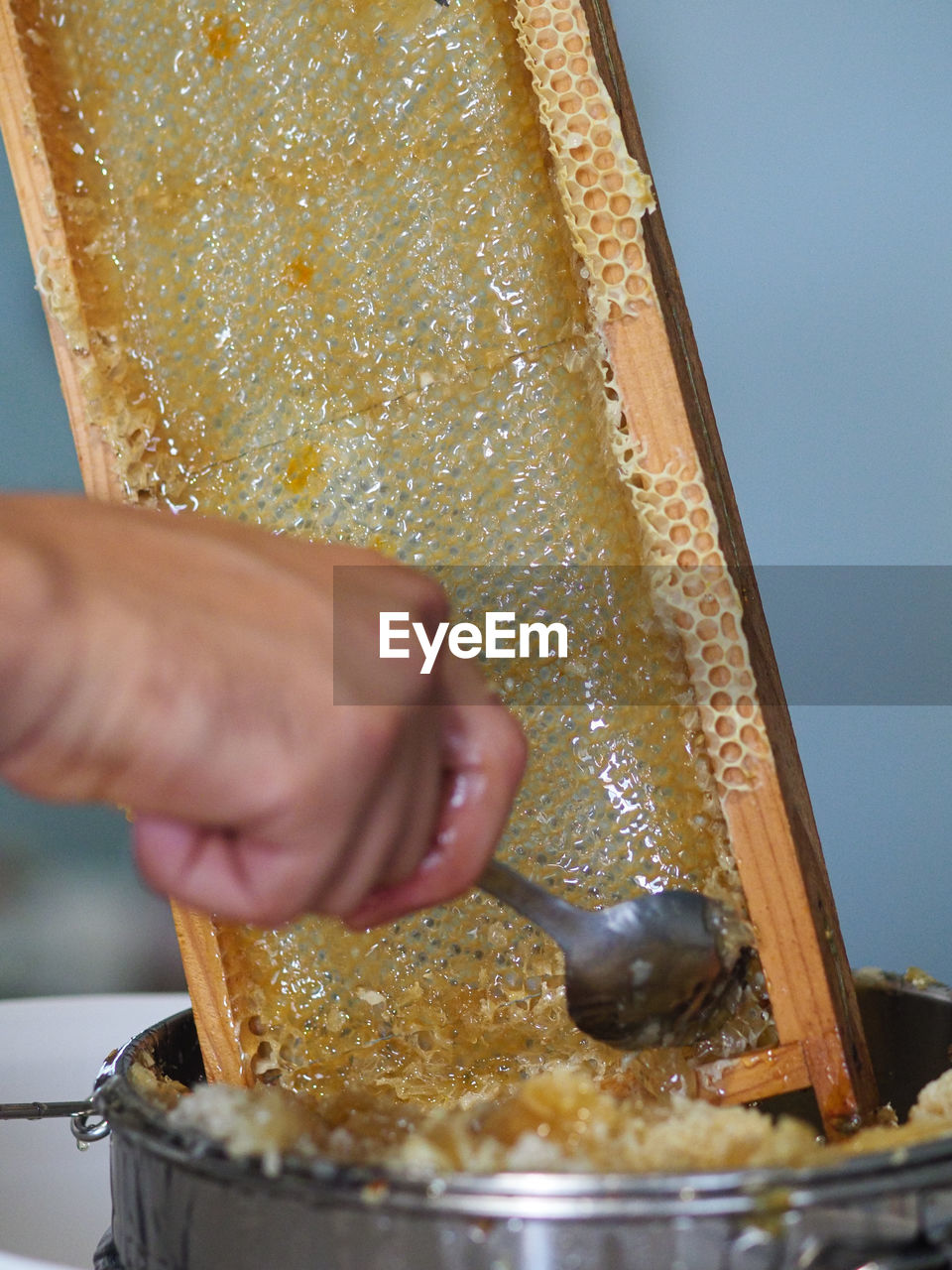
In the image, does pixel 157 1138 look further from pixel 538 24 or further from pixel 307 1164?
pixel 538 24

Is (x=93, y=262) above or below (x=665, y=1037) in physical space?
above

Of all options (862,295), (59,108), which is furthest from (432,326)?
(862,295)

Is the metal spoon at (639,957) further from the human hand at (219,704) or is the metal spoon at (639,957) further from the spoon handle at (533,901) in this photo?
the human hand at (219,704)

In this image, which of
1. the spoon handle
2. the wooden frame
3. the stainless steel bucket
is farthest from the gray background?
the stainless steel bucket

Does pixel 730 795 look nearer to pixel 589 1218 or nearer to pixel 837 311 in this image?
pixel 589 1218

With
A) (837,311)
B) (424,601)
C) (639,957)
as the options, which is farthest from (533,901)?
(837,311)

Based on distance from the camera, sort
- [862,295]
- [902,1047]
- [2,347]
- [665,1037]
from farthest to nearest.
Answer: [2,347] < [862,295] < [902,1047] < [665,1037]

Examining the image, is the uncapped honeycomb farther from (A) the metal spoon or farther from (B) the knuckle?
(B) the knuckle

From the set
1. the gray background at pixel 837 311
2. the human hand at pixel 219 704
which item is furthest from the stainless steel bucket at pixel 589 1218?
the gray background at pixel 837 311
